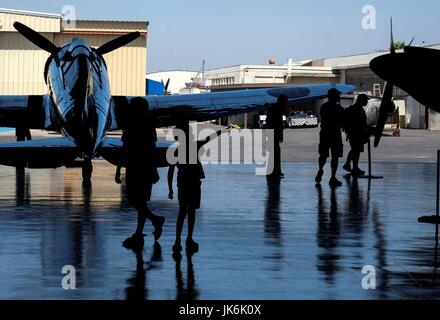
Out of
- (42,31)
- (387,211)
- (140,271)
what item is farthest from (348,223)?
(42,31)

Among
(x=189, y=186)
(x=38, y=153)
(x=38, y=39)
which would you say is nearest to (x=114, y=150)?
(x=38, y=153)

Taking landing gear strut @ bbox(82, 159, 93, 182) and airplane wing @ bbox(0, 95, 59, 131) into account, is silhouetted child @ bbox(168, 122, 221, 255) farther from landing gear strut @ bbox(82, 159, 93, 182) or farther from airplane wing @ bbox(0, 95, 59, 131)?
airplane wing @ bbox(0, 95, 59, 131)

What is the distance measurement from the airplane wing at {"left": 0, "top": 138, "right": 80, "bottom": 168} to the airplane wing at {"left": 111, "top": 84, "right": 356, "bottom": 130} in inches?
359

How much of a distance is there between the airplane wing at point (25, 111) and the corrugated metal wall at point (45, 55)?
1385 inches

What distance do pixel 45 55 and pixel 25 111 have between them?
4163 cm

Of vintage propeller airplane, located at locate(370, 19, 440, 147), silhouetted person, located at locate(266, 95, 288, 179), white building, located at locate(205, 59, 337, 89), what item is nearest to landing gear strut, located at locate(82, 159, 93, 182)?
silhouetted person, located at locate(266, 95, 288, 179)

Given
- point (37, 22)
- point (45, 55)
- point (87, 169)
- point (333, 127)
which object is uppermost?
point (37, 22)

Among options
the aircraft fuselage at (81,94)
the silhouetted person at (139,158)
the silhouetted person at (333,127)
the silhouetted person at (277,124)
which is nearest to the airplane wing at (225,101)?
the aircraft fuselage at (81,94)

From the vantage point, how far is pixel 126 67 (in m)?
65.1

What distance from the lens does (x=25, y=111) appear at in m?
26.7

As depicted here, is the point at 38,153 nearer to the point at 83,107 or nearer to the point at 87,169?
the point at 83,107

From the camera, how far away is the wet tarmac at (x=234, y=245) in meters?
8.59

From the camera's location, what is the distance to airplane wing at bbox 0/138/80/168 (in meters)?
17.7

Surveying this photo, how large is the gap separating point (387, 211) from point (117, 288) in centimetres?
829
